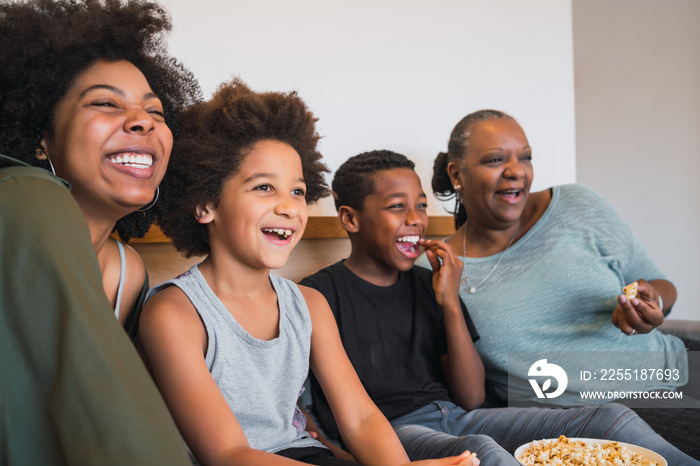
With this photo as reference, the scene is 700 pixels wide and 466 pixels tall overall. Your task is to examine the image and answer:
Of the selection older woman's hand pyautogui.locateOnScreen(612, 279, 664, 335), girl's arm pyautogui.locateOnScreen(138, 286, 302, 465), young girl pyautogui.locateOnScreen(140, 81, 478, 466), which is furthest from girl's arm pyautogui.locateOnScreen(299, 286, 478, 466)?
older woman's hand pyautogui.locateOnScreen(612, 279, 664, 335)

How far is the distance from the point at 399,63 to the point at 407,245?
89 cm

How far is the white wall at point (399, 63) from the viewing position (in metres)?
1.84

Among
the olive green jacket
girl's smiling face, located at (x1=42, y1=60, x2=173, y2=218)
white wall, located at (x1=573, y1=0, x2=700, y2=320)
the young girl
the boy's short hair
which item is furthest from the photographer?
white wall, located at (x1=573, y1=0, x2=700, y2=320)

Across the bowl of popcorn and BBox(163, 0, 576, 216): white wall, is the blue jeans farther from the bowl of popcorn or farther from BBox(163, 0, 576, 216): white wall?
BBox(163, 0, 576, 216): white wall

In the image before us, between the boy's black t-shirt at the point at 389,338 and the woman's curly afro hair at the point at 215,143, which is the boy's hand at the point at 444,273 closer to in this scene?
the boy's black t-shirt at the point at 389,338

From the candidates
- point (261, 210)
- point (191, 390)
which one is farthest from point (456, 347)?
point (191, 390)

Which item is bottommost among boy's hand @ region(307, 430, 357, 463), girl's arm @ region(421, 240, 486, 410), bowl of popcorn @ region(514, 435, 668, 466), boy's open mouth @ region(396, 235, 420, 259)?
boy's hand @ region(307, 430, 357, 463)

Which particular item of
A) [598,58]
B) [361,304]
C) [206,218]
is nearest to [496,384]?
[361,304]

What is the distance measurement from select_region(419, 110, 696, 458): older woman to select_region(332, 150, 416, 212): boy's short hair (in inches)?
10.9

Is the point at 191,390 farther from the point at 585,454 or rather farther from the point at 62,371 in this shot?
the point at 585,454

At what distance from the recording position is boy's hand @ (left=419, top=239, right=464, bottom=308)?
159 centimetres

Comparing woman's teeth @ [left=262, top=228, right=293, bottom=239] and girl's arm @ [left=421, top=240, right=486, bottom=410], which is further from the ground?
woman's teeth @ [left=262, top=228, right=293, bottom=239]

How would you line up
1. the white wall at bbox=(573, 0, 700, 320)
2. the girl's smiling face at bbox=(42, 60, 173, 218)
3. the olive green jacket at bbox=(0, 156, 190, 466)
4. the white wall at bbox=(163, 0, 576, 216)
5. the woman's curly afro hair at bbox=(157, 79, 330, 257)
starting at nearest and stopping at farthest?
the olive green jacket at bbox=(0, 156, 190, 466), the girl's smiling face at bbox=(42, 60, 173, 218), the woman's curly afro hair at bbox=(157, 79, 330, 257), the white wall at bbox=(163, 0, 576, 216), the white wall at bbox=(573, 0, 700, 320)

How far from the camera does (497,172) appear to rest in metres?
1.81
